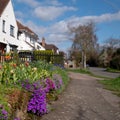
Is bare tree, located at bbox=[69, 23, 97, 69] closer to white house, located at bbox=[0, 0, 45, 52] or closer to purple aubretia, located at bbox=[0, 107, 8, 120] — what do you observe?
white house, located at bbox=[0, 0, 45, 52]

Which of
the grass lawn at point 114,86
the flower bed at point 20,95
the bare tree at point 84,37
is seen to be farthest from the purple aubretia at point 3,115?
the bare tree at point 84,37

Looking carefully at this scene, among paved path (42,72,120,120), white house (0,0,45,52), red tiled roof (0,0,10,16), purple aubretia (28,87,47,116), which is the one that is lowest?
paved path (42,72,120,120)

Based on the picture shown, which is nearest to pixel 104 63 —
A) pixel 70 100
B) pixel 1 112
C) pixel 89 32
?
pixel 89 32

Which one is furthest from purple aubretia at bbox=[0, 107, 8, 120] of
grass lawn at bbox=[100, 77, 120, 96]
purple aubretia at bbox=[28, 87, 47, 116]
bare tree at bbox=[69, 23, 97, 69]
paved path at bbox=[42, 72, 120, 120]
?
bare tree at bbox=[69, 23, 97, 69]

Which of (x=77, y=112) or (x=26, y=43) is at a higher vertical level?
(x=26, y=43)

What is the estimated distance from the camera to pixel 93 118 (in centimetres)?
788

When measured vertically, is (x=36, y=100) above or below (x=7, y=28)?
below

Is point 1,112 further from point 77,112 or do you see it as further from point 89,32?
point 89,32

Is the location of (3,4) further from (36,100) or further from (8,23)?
(36,100)

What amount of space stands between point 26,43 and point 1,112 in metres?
39.0

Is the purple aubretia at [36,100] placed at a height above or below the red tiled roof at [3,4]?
below

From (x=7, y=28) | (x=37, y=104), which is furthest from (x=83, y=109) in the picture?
(x=7, y=28)

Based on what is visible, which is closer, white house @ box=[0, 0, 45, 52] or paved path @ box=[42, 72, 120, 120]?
paved path @ box=[42, 72, 120, 120]

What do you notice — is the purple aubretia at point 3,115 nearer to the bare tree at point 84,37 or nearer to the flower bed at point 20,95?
the flower bed at point 20,95
